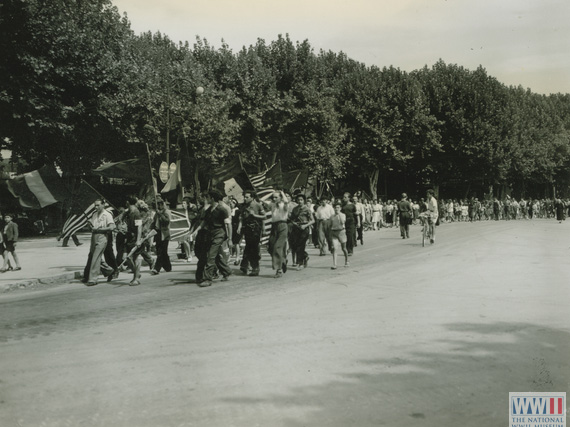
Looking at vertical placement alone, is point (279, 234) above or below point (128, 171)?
below

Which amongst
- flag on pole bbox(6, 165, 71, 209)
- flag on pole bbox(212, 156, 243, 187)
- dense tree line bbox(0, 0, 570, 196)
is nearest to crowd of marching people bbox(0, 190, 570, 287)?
flag on pole bbox(212, 156, 243, 187)

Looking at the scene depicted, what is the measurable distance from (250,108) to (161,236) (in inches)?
935

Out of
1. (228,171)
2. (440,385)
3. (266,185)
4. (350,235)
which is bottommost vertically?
(440,385)

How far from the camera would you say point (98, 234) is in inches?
492

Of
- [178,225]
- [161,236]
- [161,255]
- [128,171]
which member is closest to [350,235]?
[178,225]

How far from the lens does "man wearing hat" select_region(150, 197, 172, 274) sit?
45.9 feet

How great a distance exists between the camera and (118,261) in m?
14.4

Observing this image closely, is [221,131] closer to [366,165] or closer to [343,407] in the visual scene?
[366,165]

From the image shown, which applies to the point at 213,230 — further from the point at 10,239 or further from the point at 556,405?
the point at 556,405

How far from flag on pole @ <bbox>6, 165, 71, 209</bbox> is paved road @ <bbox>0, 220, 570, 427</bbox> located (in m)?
12.6

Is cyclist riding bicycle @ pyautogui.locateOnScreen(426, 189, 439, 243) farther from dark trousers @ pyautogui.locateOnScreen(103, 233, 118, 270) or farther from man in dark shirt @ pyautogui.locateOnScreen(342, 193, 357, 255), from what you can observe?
A: dark trousers @ pyautogui.locateOnScreen(103, 233, 118, 270)

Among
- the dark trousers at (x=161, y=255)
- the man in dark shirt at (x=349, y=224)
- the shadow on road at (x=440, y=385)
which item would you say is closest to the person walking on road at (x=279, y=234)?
the dark trousers at (x=161, y=255)

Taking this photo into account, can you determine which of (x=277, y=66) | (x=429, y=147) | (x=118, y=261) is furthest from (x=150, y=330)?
(x=429, y=147)

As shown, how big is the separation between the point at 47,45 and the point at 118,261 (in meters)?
15.6
